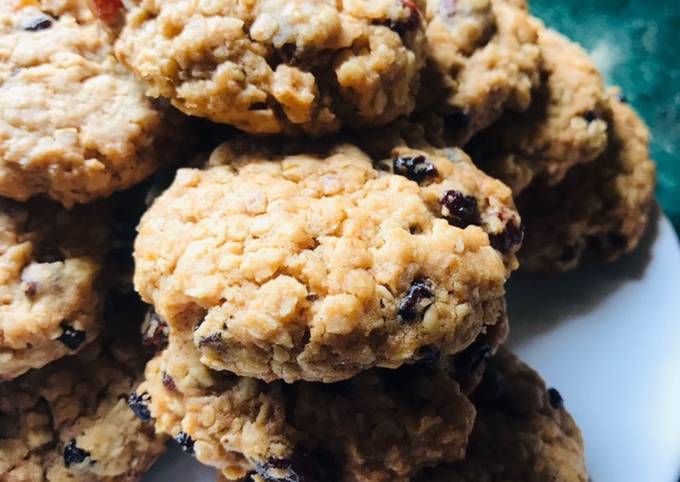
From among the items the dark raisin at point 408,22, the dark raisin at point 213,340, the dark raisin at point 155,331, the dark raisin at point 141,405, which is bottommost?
the dark raisin at point 141,405

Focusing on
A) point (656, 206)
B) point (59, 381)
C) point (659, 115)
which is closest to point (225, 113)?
point (59, 381)

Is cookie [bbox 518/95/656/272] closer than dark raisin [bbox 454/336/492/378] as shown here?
No

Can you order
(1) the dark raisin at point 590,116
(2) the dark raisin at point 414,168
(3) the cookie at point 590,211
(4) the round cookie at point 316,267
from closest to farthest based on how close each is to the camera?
(4) the round cookie at point 316,267 < (2) the dark raisin at point 414,168 < (1) the dark raisin at point 590,116 < (3) the cookie at point 590,211

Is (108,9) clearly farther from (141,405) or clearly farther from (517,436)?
(517,436)

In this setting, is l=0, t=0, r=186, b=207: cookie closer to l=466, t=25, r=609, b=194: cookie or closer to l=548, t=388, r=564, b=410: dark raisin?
l=466, t=25, r=609, b=194: cookie

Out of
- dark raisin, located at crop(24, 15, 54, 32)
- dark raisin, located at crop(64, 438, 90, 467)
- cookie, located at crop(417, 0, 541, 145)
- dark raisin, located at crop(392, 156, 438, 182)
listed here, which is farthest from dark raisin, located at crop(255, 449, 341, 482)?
dark raisin, located at crop(24, 15, 54, 32)

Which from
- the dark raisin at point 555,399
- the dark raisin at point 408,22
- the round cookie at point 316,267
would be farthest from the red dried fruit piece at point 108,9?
the dark raisin at point 555,399

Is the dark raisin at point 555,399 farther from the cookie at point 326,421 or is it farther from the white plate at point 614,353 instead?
the cookie at point 326,421
